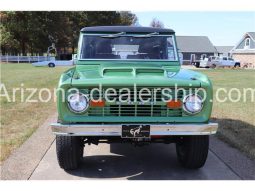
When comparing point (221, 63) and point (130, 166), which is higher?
point (221, 63)

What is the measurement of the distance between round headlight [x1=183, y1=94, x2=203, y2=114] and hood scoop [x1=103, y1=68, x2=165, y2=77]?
1.79 ft

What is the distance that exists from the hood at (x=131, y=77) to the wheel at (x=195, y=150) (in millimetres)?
765

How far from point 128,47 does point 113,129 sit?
1.93 meters

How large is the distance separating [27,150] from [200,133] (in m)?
2.78

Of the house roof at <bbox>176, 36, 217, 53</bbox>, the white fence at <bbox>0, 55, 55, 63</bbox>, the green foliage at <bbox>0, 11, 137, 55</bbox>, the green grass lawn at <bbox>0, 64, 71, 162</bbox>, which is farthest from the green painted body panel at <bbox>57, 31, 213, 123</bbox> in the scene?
the house roof at <bbox>176, 36, 217, 53</bbox>

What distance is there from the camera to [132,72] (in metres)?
4.84

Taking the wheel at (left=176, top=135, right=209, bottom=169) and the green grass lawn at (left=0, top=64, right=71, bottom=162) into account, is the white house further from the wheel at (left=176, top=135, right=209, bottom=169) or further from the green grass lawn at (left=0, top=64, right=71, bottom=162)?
the wheel at (left=176, top=135, right=209, bottom=169)

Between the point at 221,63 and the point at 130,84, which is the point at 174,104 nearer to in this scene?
the point at 130,84

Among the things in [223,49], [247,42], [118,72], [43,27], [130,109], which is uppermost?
[43,27]

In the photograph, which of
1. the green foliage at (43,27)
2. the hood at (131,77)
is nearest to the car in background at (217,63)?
the green foliage at (43,27)

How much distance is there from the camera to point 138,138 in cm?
441

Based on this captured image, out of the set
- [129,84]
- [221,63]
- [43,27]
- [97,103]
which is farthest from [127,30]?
[43,27]

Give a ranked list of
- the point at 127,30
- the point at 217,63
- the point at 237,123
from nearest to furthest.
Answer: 1. the point at 127,30
2. the point at 237,123
3. the point at 217,63

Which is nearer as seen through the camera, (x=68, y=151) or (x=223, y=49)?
(x=68, y=151)
